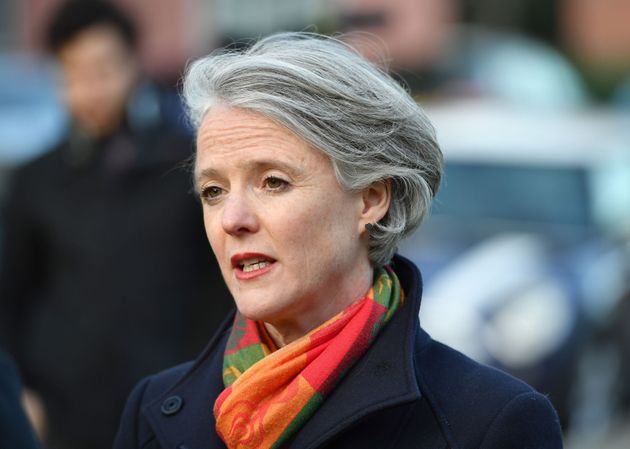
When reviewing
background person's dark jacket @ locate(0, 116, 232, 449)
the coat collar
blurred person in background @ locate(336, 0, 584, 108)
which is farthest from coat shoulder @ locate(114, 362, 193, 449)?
blurred person in background @ locate(336, 0, 584, 108)

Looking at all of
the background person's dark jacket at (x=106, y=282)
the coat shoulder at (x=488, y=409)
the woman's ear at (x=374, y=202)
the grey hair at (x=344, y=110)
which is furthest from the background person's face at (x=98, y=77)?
the coat shoulder at (x=488, y=409)

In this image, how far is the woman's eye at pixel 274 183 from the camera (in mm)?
2695

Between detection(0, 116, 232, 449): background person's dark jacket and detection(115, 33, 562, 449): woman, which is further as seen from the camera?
detection(0, 116, 232, 449): background person's dark jacket

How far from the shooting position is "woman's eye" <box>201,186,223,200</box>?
2793 mm

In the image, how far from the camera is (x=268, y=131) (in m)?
2.69

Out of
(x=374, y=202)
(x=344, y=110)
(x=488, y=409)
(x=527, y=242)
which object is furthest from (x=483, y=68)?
(x=488, y=409)

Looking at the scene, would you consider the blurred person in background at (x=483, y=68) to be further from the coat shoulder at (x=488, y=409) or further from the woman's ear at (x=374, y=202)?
the coat shoulder at (x=488, y=409)

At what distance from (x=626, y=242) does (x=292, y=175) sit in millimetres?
6426

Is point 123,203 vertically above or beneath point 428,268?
above

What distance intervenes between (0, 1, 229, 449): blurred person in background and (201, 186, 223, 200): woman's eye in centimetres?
172

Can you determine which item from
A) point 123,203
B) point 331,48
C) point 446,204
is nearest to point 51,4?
point 446,204

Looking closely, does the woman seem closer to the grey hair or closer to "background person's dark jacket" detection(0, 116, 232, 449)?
the grey hair

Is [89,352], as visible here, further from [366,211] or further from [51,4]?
[51,4]

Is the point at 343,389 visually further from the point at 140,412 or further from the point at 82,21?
the point at 82,21
